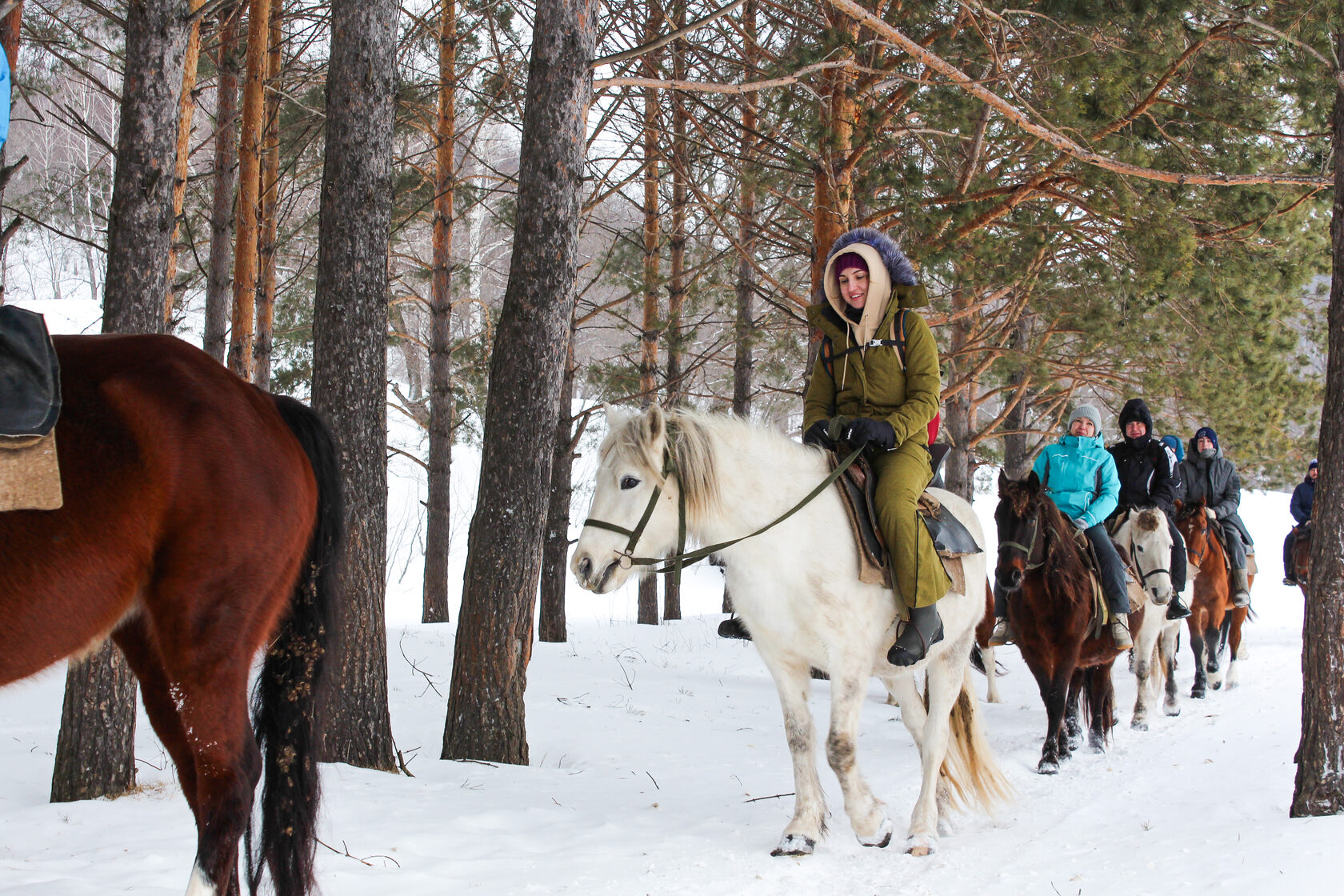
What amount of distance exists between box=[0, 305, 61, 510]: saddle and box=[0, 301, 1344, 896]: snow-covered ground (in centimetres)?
63

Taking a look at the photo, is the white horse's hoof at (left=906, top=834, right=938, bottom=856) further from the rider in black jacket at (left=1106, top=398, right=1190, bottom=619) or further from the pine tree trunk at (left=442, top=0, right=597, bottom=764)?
the rider in black jacket at (left=1106, top=398, right=1190, bottom=619)

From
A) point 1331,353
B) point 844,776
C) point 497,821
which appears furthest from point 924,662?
point 1331,353

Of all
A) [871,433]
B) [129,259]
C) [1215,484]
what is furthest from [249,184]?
[1215,484]

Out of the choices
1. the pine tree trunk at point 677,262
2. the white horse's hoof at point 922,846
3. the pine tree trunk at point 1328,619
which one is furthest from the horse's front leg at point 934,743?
the pine tree trunk at point 677,262

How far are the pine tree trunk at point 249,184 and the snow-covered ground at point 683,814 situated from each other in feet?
15.0

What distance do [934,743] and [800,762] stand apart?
89 cm

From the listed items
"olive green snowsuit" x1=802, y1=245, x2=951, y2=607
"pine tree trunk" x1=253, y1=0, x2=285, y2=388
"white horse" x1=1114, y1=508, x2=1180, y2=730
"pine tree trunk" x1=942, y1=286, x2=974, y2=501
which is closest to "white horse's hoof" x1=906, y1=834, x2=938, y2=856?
"olive green snowsuit" x1=802, y1=245, x2=951, y2=607

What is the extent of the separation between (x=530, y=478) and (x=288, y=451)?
2.85 metres

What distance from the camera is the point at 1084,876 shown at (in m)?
4.21

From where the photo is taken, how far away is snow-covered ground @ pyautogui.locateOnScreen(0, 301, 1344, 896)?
3.89 m

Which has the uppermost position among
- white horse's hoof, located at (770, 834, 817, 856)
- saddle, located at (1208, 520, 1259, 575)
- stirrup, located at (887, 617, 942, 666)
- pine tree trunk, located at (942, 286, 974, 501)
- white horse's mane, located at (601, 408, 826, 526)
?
pine tree trunk, located at (942, 286, 974, 501)

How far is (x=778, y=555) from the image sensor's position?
176 inches

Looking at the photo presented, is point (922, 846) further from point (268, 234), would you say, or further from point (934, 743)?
point (268, 234)

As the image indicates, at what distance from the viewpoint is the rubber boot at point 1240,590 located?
36.6 ft
